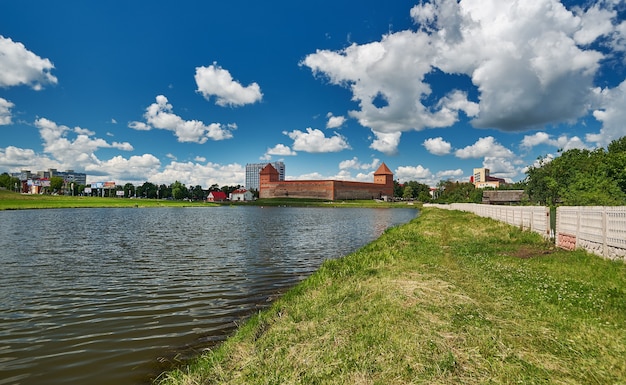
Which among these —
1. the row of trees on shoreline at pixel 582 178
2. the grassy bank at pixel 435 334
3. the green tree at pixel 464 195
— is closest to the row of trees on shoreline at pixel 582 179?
the row of trees on shoreline at pixel 582 178

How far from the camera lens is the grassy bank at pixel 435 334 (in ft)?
15.5

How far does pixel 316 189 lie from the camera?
181 m

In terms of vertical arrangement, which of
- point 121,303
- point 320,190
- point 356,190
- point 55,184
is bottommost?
point 121,303

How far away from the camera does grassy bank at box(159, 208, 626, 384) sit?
4.72 meters

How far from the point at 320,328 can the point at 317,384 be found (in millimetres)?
2026

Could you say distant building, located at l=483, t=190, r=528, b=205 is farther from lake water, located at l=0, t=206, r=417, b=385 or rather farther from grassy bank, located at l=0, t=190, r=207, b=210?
grassy bank, located at l=0, t=190, r=207, b=210

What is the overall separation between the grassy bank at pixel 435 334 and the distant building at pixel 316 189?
166018mm

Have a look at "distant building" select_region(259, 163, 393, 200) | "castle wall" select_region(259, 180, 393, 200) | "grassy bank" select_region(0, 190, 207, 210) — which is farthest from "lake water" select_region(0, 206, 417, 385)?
"distant building" select_region(259, 163, 393, 200)

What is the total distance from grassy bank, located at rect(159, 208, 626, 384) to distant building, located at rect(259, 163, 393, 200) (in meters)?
166

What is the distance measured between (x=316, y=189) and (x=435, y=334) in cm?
17554

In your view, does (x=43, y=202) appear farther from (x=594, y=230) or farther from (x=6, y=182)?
(x=594, y=230)

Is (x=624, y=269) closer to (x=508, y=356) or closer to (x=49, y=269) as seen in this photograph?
(x=508, y=356)

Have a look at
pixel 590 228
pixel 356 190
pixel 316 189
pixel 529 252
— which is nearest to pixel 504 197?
pixel 356 190

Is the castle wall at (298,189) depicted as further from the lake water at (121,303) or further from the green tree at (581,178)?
the lake water at (121,303)
